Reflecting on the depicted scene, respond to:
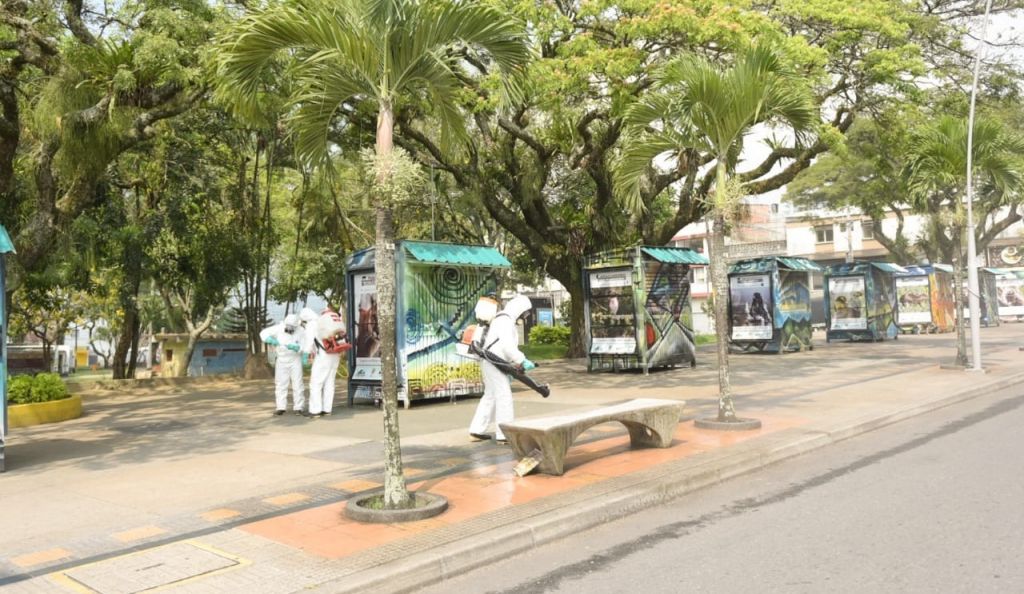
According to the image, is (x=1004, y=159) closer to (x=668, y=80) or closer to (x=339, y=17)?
(x=668, y=80)

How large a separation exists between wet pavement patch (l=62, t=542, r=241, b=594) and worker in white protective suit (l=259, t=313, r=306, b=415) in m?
7.53

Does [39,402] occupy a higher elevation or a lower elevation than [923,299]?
lower

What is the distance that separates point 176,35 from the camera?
11.9 meters

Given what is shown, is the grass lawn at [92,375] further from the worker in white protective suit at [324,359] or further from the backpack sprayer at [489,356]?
the backpack sprayer at [489,356]

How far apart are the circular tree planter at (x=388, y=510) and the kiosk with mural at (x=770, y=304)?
18.9 metres

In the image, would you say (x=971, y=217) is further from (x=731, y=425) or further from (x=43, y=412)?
(x=43, y=412)

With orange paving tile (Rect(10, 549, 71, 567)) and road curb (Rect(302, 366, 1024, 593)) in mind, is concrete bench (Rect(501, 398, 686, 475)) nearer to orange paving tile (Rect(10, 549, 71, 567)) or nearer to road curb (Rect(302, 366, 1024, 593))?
road curb (Rect(302, 366, 1024, 593))

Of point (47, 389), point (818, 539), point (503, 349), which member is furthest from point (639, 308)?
point (818, 539)

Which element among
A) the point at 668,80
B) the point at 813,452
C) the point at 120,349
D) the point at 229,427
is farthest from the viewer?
the point at 120,349

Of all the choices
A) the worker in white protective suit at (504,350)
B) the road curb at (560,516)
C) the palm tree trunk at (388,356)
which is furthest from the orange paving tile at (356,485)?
the worker in white protective suit at (504,350)

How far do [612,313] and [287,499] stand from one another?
1224 cm

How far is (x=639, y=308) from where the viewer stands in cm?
1770

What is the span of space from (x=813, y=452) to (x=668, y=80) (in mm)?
4969

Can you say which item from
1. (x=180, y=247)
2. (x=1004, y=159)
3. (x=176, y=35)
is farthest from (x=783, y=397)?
(x=180, y=247)
